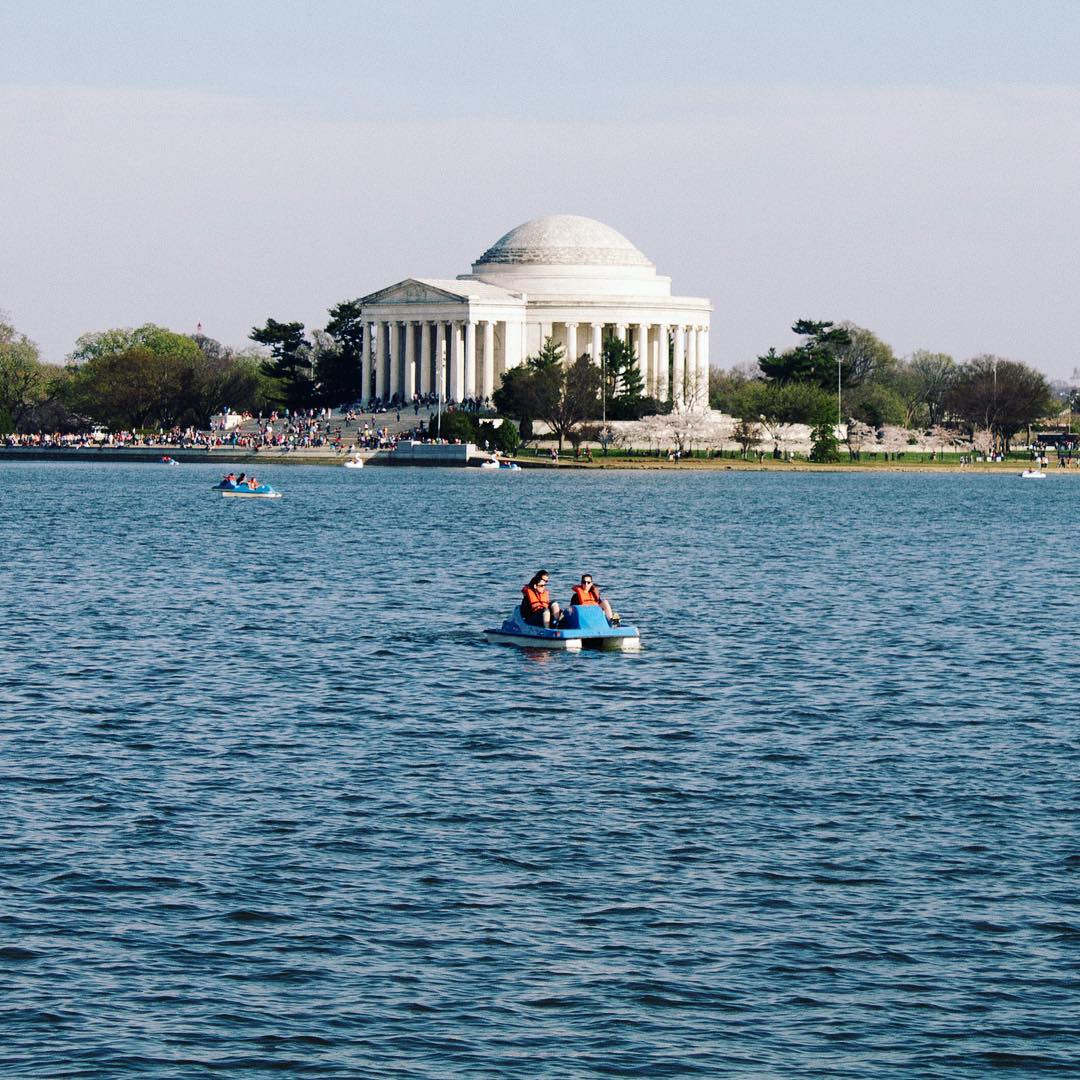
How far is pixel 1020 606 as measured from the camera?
67188mm

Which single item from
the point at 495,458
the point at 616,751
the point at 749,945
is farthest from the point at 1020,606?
the point at 495,458

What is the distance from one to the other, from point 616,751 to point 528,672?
36.5 feet

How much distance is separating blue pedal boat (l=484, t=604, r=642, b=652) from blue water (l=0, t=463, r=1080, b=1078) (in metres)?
0.66

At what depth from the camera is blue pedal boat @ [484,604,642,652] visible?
162 ft

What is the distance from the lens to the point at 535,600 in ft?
164

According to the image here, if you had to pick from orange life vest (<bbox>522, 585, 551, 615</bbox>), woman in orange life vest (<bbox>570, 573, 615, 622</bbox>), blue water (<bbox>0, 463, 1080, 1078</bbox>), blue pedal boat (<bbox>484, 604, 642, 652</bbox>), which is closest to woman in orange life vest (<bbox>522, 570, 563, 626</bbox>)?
orange life vest (<bbox>522, 585, 551, 615</bbox>)

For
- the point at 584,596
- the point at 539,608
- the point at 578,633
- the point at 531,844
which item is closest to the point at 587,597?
the point at 584,596

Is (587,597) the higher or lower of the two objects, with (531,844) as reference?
higher

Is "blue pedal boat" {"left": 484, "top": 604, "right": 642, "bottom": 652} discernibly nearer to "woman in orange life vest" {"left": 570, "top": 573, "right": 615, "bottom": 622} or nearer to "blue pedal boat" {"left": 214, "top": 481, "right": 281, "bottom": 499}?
"woman in orange life vest" {"left": 570, "top": 573, "right": 615, "bottom": 622}

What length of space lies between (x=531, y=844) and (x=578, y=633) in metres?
20.9

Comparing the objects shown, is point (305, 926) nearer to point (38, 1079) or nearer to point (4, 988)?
point (4, 988)

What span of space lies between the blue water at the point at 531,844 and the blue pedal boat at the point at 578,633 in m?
0.66

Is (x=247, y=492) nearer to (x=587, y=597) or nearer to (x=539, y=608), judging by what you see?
(x=539, y=608)

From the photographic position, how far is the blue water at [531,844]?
21.2m
